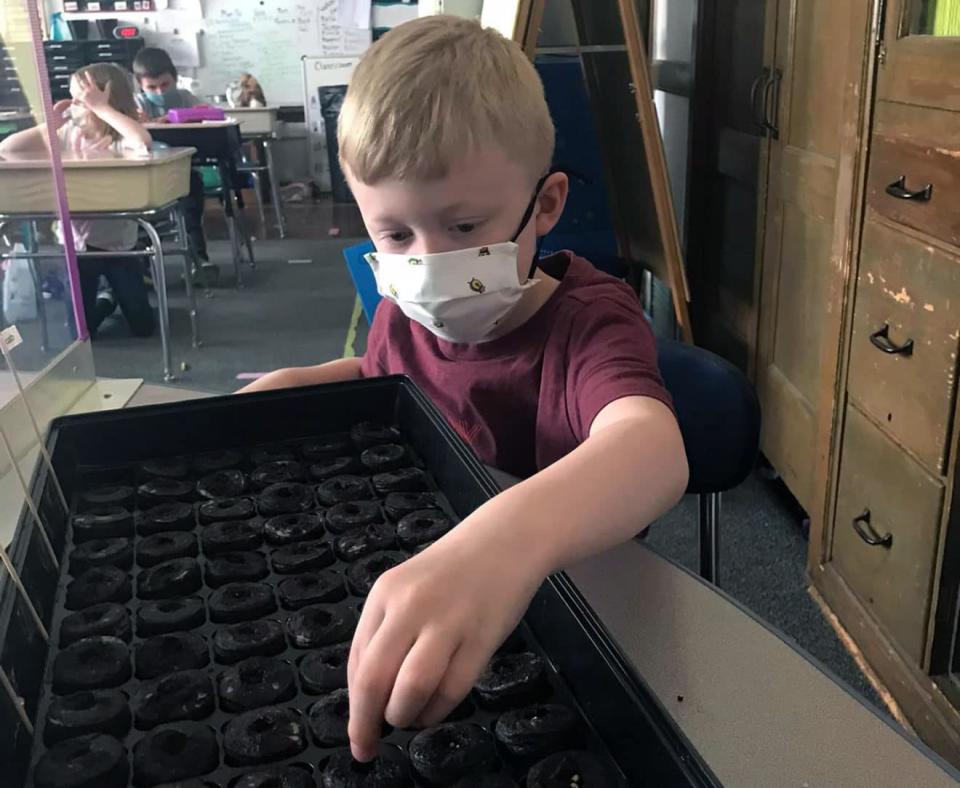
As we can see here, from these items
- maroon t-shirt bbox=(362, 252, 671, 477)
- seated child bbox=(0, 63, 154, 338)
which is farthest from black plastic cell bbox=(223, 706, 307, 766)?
seated child bbox=(0, 63, 154, 338)

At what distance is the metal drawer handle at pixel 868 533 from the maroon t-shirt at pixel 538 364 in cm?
66

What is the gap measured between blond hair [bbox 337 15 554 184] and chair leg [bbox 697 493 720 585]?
0.42 metres

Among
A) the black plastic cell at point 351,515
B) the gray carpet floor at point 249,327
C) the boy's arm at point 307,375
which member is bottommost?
the gray carpet floor at point 249,327

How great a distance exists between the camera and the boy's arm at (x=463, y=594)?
0.30m

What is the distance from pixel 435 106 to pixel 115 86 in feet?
9.32

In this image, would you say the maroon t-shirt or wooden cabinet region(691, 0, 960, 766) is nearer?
the maroon t-shirt

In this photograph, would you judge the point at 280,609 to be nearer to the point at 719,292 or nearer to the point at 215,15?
the point at 719,292

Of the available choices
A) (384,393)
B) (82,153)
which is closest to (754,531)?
(384,393)

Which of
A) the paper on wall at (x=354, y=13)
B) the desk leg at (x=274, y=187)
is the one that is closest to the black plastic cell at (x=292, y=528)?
the desk leg at (x=274, y=187)

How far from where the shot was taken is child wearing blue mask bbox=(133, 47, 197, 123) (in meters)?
4.34

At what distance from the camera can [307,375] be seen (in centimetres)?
82

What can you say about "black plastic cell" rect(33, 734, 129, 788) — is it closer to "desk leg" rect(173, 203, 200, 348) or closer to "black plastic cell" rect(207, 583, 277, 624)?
"black plastic cell" rect(207, 583, 277, 624)

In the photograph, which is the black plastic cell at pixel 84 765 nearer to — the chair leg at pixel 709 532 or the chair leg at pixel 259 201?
the chair leg at pixel 709 532

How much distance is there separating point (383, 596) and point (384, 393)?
0.36 metres
